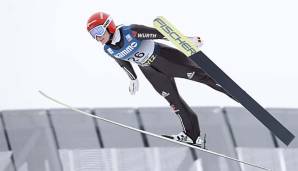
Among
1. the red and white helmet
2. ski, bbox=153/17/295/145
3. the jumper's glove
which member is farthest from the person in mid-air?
the jumper's glove

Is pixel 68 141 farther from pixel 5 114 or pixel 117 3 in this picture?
pixel 117 3

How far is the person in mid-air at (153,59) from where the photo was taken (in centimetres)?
890

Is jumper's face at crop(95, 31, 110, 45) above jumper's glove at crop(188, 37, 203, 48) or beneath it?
above

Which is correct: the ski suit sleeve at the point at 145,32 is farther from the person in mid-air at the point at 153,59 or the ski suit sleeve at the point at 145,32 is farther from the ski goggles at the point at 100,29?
the ski goggles at the point at 100,29

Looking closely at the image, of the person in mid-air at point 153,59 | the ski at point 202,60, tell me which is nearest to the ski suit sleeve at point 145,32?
the person in mid-air at point 153,59

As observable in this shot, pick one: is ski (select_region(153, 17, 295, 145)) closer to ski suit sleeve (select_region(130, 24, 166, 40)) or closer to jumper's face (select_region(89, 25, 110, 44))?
ski suit sleeve (select_region(130, 24, 166, 40))

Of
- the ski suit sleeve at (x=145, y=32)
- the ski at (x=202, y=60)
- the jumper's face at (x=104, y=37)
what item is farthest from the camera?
the jumper's face at (x=104, y=37)

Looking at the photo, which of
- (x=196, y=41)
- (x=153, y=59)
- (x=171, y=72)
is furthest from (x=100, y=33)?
(x=196, y=41)

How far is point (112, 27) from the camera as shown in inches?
352

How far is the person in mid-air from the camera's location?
8898mm

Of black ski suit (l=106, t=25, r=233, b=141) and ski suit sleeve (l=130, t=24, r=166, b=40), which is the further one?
black ski suit (l=106, t=25, r=233, b=141)

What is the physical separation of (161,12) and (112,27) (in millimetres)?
4380

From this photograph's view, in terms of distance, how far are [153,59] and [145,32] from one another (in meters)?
0.33

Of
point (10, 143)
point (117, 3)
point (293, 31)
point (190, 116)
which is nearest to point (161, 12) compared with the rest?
point (117, 3)
